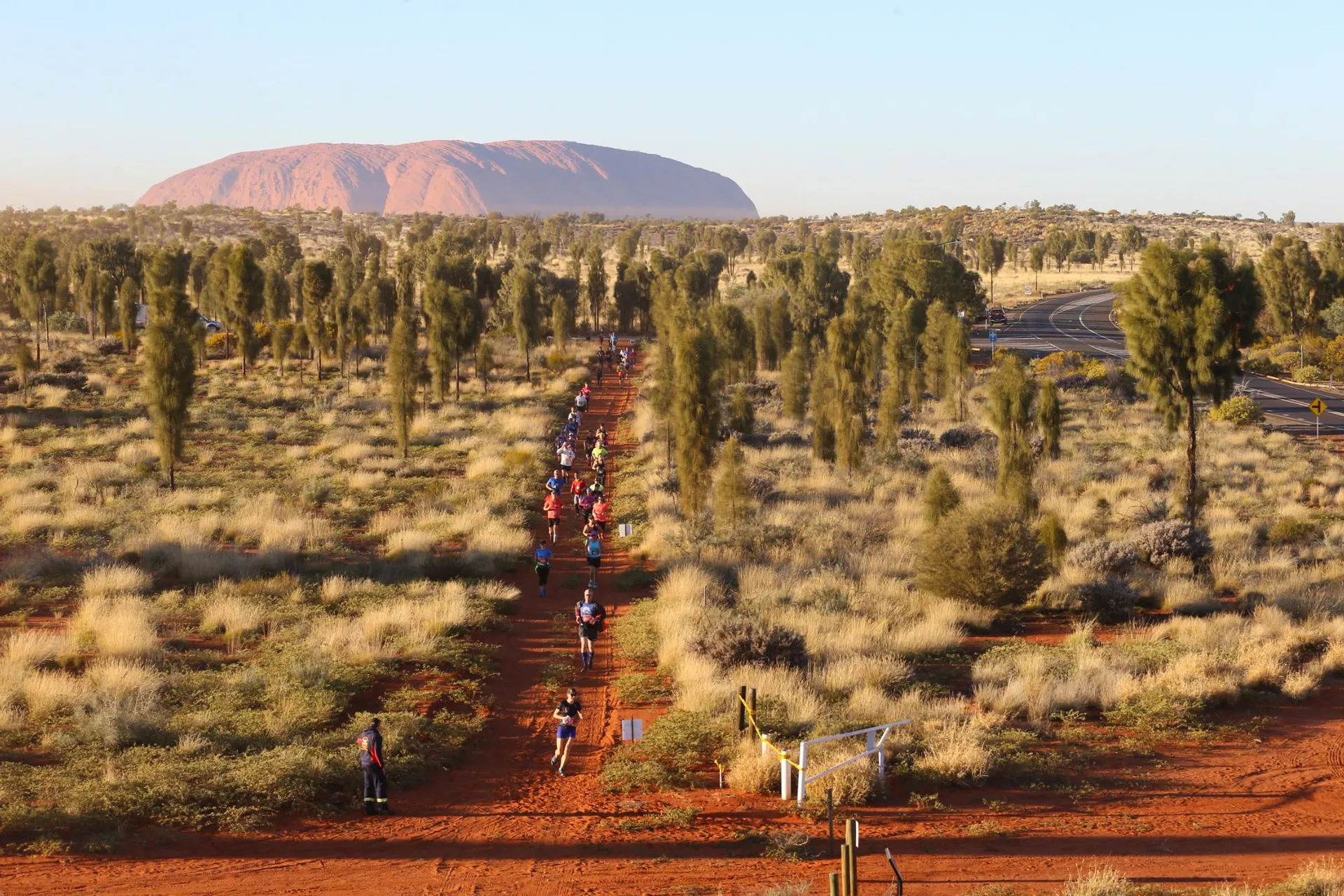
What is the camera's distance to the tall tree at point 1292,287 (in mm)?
61500

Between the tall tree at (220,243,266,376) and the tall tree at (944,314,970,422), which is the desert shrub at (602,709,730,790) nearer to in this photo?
the tall tree at (944,314,970,422)

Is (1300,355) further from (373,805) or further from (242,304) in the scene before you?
(373,805)

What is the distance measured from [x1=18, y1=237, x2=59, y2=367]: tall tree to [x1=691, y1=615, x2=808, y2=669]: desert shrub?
50875mm

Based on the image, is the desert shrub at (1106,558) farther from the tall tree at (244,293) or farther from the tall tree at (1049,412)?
the tall tree at (244,293)

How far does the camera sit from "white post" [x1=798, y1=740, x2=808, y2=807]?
1013 cm

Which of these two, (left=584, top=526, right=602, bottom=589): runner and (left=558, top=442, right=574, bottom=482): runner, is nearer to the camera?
(left=584, top=526, right=602, bottom=589): runner

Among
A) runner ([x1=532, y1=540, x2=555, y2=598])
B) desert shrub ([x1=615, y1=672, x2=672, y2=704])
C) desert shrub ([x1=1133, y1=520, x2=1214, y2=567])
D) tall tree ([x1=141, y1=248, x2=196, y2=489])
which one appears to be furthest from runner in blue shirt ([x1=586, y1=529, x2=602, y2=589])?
tall tree ([x1=141, y1=248, x2=196, y2=489])

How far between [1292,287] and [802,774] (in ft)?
202

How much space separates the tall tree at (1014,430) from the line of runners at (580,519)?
7.99 meters

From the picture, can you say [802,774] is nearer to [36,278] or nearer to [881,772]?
[881,772]

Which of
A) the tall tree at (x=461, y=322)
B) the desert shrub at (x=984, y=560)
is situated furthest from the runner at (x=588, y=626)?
the tall tree at (x=461, y=322)

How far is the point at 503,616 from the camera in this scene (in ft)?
58.8

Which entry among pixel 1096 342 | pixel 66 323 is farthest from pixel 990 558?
pixel 66 323

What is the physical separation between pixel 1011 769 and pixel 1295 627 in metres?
7.37
